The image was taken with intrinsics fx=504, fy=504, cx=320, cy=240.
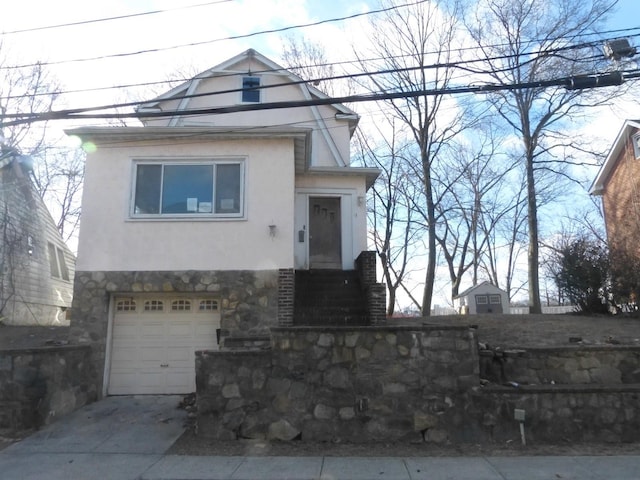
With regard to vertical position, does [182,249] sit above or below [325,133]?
below

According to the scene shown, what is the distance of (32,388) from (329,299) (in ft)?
18.9

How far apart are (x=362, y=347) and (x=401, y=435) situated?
4.18ft

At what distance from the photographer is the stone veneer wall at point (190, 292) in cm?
978

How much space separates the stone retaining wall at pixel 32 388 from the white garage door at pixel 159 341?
4.81 feet

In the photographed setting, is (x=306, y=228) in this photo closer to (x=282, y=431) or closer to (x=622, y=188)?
(x=282, y=431)

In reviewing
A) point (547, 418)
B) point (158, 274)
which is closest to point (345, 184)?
point (158, 274)

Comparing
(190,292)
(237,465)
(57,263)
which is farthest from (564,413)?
(57,263)

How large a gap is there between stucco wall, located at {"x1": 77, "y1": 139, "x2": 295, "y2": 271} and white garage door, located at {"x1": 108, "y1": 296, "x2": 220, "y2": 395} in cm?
81

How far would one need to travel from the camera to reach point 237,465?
19.7 feet

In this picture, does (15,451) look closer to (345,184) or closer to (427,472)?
(427,472)

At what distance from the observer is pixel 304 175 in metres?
13.1

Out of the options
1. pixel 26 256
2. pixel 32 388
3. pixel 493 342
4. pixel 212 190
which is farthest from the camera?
pixel 26 256

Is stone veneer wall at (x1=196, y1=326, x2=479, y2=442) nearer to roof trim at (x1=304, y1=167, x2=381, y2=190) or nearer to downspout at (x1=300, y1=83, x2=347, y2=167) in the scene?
roof trim at (x1=304, y1=167, x2=381, y2=190)

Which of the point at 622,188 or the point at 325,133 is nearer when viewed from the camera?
the point at 325,133
